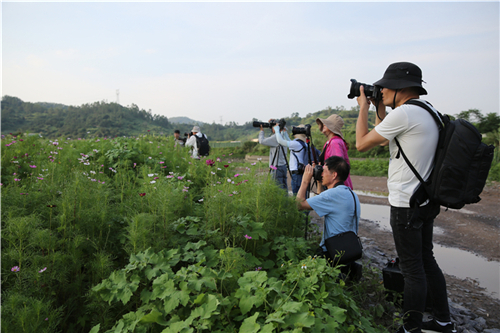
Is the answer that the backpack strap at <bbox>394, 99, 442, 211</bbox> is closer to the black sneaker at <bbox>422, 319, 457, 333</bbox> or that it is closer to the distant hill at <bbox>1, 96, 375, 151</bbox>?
the black sneaker at <bbox>422, 319, 457, 333</bbox>

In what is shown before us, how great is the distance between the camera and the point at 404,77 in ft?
7.95

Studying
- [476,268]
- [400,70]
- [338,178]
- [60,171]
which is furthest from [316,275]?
[476,268]

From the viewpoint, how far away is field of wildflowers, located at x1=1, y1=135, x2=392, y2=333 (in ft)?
5.57

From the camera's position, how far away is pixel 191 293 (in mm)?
1906

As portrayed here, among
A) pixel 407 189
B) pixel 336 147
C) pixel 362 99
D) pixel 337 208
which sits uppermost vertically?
pixel 362 99

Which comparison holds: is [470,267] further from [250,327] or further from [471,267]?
[250,327]

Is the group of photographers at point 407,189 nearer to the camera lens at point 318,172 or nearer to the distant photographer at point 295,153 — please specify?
the camera lens at point 318,172

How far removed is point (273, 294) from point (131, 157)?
14.7 ft

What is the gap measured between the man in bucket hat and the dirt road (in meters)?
1.38

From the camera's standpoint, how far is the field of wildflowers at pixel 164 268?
66.8 inches

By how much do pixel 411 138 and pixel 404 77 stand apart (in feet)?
1.77

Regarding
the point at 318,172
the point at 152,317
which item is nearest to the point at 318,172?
the point at 318,172

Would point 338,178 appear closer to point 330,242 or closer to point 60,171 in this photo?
point 330,242

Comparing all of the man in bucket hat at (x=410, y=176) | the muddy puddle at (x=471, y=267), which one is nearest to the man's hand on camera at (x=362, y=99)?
the man in bucket hat at (x=410, y=176)
